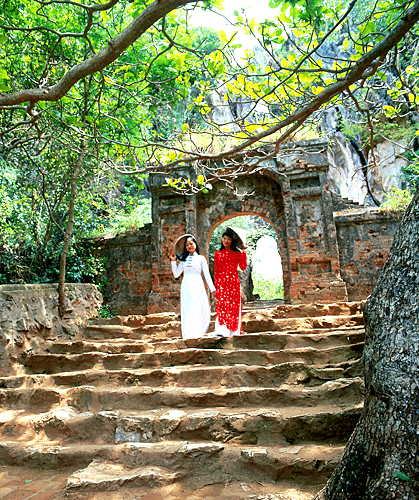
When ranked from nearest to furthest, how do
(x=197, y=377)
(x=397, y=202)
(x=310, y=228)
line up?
1. (x=197, y=377)
2. (x=397, y=202)
3. (x=310, y=228)

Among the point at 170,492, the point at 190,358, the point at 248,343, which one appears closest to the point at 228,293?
the point at 248,343

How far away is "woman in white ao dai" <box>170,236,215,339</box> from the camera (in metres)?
6.05

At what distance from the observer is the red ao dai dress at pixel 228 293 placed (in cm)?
579

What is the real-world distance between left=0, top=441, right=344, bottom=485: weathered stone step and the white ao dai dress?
2.75 meters

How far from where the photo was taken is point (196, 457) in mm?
3029

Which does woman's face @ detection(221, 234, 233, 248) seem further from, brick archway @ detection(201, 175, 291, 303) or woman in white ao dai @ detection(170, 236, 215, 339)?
brick archway @ detection(201, 175, 291, 303)

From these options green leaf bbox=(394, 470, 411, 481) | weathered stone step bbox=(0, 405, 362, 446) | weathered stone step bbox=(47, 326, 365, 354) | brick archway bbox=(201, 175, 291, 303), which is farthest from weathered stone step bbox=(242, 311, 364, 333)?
brick archway bbox=(201, 175, 291, 303)

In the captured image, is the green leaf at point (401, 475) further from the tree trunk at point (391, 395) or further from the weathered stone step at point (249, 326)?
the weathered stone step at point (249, 326)

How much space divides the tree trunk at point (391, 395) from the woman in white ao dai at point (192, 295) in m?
4.00

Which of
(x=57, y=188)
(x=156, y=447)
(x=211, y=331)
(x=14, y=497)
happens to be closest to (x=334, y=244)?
(x=211, y=331)

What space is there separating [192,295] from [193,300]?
0.30 feet

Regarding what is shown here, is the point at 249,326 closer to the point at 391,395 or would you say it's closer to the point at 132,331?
the point at 132,331

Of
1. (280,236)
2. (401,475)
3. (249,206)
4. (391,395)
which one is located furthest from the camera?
(249,206)

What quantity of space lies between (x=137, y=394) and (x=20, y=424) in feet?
3.92
